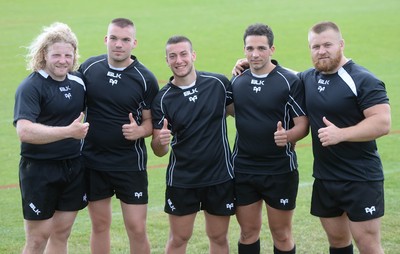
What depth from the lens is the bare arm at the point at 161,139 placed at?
7.73 meters

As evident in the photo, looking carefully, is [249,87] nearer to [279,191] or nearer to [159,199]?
[279,191]

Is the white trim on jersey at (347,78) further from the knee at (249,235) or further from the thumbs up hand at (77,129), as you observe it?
→ the thumbs up hand at (77,129)

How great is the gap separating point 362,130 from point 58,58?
3026 millimetres

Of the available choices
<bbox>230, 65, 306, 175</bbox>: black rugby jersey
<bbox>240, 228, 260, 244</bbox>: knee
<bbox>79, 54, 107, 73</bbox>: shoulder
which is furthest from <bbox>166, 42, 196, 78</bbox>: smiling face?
<bbox>240, 228, 260, 244</bbox>: knee

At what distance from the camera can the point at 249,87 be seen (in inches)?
313

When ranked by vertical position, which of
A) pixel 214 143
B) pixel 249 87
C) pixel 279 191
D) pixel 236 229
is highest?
pixel 249 87

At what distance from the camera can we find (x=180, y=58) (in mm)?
7875

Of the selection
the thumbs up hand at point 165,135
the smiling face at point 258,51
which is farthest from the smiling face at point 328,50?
the thumbs up hand at point 165,135

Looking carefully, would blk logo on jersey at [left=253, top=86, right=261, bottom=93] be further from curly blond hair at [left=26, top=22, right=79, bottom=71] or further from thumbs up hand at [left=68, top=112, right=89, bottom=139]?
curly blond hair at [left=26, top=22, right=79, bottom=71]


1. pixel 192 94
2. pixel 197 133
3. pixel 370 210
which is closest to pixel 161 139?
pixel 197 133

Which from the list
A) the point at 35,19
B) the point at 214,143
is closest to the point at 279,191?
the point at 214,143

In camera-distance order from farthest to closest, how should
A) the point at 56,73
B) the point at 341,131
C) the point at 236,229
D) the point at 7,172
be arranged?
the point at 7,172 < the point at 236,229 < the point at 56,73 < the point at 341,131

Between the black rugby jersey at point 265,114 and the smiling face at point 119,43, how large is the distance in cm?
119

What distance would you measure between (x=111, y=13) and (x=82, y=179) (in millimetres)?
22058
